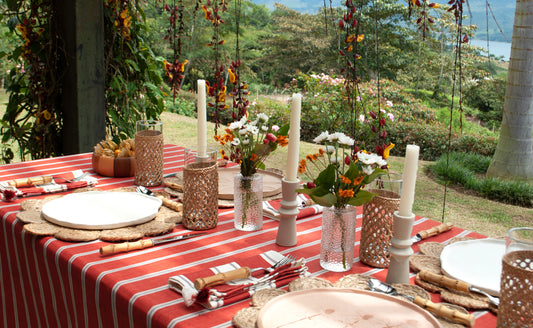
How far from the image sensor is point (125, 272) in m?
1.12

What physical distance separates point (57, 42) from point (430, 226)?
7.72ft

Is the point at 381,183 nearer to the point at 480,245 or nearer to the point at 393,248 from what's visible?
the point at 393,248

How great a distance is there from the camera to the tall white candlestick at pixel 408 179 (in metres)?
0.98

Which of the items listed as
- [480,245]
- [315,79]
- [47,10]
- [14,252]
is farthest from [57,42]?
[315,79]

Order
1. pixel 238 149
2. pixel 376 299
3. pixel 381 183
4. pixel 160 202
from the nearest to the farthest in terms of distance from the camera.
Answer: pixel 376 299 → pixel 381 183 → pixel 238 149 → pixel 160 202

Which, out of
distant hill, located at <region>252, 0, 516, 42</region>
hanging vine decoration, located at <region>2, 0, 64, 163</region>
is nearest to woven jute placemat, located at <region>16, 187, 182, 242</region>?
hanging vine decoration, located at <region>2, 0, 64, 163</region>

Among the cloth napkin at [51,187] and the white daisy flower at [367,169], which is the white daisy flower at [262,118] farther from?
the cloth napkin at [51,187]

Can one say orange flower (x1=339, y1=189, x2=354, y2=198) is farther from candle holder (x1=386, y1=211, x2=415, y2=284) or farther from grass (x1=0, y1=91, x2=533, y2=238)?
grass (x1=0, y1=91, x2=533, y2=238)

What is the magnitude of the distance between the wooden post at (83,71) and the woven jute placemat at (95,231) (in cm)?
134

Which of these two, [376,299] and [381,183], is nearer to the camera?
[376,299]

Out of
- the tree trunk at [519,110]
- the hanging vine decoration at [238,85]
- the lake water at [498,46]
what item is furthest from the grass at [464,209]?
the hanging vine decoration at [238,85]

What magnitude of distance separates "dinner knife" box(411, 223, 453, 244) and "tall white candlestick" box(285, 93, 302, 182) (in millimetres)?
352

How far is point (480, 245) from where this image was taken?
1229 mm

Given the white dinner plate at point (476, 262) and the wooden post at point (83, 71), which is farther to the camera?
the wooden post at point (83, 71)
